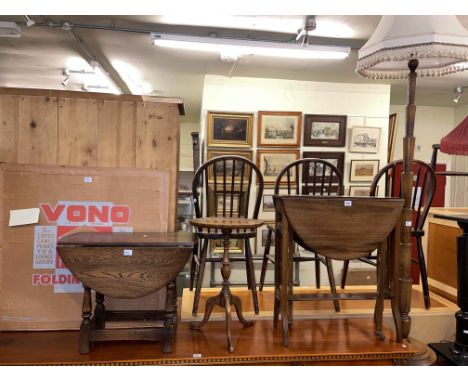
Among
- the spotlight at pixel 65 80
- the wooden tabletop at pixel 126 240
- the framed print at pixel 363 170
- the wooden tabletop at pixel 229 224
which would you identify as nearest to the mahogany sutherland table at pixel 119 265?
the wooden tabletop at pixel 126 240

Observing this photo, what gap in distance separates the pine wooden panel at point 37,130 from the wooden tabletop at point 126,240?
0.62 meters

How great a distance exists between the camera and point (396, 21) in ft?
6.92

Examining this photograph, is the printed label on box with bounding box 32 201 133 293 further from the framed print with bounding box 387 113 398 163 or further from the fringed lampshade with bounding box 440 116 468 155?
the framed print with bounding box 387 113 398 163

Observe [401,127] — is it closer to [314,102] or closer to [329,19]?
[314,102]

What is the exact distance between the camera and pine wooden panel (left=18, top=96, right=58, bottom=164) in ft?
7.82

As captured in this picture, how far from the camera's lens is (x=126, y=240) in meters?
2.02

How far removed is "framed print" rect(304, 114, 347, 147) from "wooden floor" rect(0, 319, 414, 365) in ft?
10.6

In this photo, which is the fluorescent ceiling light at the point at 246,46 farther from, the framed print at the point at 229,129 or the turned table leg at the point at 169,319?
the turned table leg at the point at 169,319

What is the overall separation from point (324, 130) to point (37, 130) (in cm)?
376

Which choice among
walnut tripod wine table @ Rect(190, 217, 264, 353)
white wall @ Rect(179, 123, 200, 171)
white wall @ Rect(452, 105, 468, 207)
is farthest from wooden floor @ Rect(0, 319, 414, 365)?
white wall @ Rect(179, 123, 200, 171)

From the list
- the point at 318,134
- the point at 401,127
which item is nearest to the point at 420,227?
the point at 318,134

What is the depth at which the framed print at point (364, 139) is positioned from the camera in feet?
17.2

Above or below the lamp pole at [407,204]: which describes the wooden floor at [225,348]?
below

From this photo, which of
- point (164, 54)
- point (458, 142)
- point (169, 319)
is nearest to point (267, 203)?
point (164, 54)
